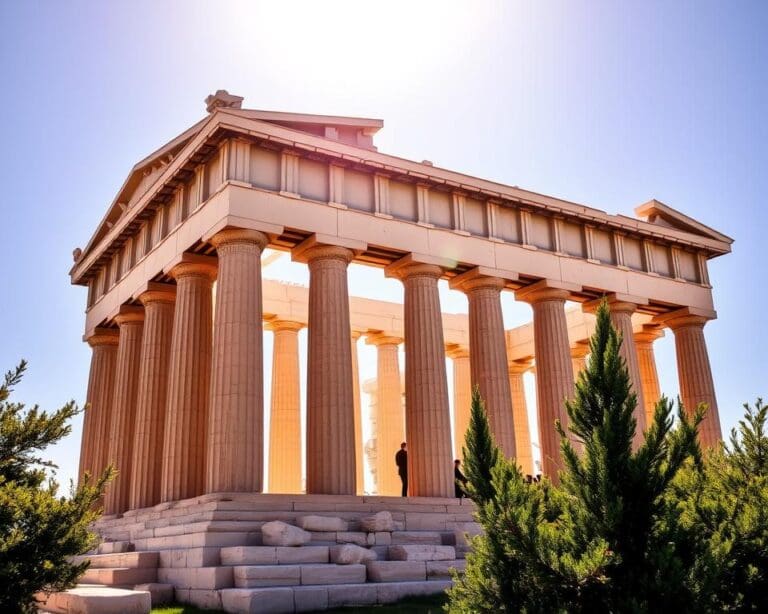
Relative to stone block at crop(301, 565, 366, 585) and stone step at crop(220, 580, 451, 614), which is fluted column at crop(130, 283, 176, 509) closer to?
stone block at crop(301, 565, 366, 585)

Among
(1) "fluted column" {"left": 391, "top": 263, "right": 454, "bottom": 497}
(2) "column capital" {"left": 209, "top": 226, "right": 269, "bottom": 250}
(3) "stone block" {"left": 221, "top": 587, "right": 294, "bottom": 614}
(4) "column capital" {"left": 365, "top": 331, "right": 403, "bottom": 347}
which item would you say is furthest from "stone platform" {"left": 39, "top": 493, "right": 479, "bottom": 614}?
(4) "column capital" {"left": 365, "top": 331, "right": 403, "bottom": 347}

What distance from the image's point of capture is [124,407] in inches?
1594

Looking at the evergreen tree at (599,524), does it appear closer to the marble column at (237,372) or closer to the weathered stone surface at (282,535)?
the weathered stone surface at (282,535)

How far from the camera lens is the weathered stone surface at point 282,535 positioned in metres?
24.8

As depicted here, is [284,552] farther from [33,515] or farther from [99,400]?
[99,400]

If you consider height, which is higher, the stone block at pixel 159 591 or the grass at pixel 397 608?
the stone block at pixel 159 591

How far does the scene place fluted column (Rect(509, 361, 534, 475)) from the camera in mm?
56312

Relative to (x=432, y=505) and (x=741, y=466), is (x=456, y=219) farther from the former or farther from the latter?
Answer: (x=741, y=466)

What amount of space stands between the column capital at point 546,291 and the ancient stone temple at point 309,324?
12 cm

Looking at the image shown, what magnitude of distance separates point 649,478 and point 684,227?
129 feet

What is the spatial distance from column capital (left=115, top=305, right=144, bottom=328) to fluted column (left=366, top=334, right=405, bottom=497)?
15527mm

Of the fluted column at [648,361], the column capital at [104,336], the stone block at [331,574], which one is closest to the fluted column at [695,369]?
the fluted column at [648,361]

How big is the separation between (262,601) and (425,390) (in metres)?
16.4

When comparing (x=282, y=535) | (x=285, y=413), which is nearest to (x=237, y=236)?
(x=282, y=535)
